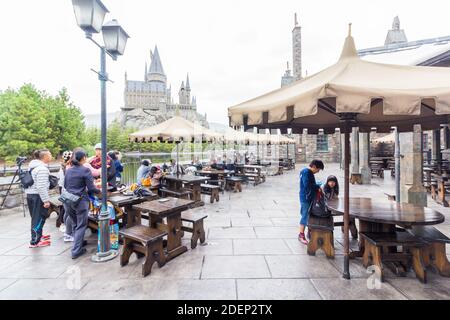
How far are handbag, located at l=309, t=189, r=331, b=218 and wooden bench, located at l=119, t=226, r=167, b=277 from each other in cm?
251

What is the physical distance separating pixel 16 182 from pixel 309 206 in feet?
26.7

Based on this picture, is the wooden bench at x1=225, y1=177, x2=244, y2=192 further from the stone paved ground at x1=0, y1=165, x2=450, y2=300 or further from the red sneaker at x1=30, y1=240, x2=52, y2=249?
the red sneaker at x1=30, y1=240, x2=52, y2=249

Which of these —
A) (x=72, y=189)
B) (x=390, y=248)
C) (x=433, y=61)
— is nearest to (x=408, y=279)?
(x=390, y=248)

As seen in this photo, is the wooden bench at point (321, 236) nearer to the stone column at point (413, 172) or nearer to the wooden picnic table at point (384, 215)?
the wooden picnic table at point (384, 215)

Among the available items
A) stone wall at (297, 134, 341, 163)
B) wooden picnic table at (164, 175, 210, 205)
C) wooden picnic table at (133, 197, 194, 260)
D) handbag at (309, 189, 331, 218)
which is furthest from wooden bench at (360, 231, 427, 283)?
stone wall at (297, 134, 341, 163)

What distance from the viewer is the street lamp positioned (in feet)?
11.3

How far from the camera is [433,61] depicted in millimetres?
5719

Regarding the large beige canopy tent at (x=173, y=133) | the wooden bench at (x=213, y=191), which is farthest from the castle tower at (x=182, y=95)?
the wooden bench at (x=213, y=191)

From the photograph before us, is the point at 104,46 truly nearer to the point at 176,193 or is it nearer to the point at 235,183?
the point at 176,193

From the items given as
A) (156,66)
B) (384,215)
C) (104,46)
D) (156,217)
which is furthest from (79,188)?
(156,66)

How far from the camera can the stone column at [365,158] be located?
37.8ft

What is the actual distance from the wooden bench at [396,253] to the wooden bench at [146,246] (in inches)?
117
